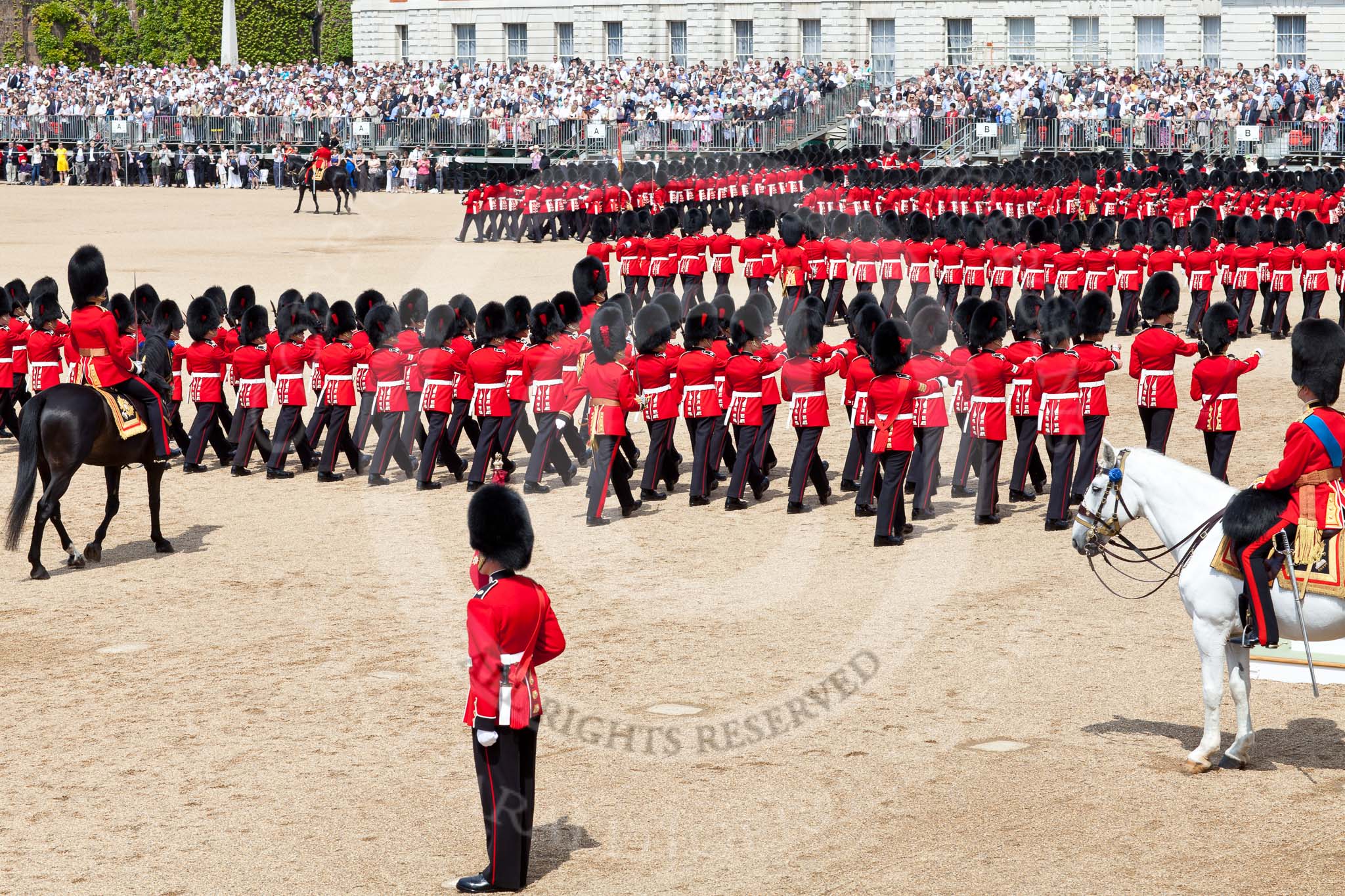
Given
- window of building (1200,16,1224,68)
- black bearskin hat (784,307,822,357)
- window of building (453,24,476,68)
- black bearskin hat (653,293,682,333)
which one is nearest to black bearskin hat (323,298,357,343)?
black bearskin hat (653,293,682,333)

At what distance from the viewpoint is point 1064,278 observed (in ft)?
56.1

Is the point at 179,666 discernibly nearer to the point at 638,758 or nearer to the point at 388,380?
the point at 638,758

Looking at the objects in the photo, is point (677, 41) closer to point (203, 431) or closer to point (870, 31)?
point (870, 31)

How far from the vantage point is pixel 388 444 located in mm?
11586

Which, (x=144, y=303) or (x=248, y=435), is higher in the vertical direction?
(x=144, y=303)

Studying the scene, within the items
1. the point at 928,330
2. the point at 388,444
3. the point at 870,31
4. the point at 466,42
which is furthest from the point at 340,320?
the point at 466,42

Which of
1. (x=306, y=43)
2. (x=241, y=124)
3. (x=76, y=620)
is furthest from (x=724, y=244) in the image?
(x=306, y=43)

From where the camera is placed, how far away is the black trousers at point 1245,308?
1689 cm

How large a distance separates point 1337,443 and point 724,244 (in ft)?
43.5

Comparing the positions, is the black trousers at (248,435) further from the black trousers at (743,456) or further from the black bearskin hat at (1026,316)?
the black bearskin hat at (1026,316)

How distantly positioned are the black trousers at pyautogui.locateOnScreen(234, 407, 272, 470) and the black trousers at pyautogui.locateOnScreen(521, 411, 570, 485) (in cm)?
133

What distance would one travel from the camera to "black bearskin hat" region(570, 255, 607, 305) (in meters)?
13.3

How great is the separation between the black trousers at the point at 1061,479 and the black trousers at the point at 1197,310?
→ 764 centimetres

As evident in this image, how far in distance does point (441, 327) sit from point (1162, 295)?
14.4 feet
